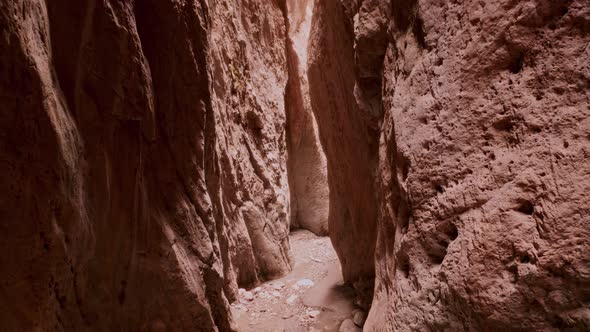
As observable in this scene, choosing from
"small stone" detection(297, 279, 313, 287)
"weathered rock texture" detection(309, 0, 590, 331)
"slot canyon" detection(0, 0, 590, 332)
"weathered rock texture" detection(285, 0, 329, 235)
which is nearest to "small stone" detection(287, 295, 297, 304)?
"small stone" detection(297, 279, 313, 287)

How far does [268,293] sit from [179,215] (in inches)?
101

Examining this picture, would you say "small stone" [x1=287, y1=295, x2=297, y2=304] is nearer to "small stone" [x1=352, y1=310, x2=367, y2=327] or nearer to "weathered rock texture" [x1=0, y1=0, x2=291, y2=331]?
"small stone" [x1=352, y1=310, x2=367, y2=327]

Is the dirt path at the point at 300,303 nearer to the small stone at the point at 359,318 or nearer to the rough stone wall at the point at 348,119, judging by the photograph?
the small stone at the point at 359,318

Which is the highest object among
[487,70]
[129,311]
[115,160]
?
[487,70]

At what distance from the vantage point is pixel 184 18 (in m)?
3.19

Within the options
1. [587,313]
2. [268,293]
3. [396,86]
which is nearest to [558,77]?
Result: [587,313]

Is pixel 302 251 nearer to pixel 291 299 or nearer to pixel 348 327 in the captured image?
pixel 291 299

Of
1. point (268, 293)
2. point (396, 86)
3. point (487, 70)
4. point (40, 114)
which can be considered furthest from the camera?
point (268, 293)

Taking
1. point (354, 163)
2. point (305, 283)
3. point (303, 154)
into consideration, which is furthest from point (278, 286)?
point (303, 154)

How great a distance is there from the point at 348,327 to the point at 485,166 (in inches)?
102

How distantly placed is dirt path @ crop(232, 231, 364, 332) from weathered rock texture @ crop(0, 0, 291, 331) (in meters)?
0.91

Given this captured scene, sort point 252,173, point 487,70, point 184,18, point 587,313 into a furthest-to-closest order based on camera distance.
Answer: point 252,173 < point 184,18 < point 487,70 < point 587,313

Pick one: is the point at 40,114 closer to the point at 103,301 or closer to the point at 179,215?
the point at 103,301

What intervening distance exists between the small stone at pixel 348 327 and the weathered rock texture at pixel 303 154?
5156mm
